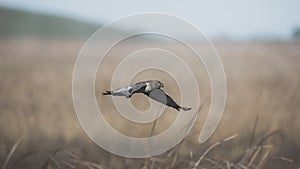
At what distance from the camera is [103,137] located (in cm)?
282

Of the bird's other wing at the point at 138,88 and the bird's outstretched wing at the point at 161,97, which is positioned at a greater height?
the bird's other wing at the point at 138,88

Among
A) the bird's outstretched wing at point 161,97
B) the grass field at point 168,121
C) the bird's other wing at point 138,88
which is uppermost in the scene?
the grass field at point 168,121

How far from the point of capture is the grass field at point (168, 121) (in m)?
2.12

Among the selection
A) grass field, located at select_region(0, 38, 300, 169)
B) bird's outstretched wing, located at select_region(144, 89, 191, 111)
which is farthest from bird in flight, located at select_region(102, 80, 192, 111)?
grass field, located at select_region(0, 38, 300, 169)

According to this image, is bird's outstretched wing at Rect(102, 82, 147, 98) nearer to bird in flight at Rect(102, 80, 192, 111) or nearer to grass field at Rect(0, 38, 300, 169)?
bird in flight at Rect(102, 80, 192, 111)

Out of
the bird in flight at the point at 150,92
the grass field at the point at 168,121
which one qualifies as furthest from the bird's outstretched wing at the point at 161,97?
the grass field at the point at 168,121

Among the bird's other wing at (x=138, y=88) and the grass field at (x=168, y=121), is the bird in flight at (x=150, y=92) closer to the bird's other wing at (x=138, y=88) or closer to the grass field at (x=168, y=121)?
the bird's other wing at (x=138, y=88)

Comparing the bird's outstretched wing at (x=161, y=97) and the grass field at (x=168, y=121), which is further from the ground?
the grass field at (x=168, y=121)

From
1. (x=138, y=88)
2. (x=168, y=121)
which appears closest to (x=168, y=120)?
(x=168, y=121)

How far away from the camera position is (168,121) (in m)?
2.90

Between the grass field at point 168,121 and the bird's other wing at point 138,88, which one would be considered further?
the grass field at point 168,121

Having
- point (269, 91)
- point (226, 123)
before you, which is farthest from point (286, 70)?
point (226, 123)

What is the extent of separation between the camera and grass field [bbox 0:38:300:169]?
212cm

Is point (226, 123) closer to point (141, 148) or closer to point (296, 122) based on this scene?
point (296, 122)
